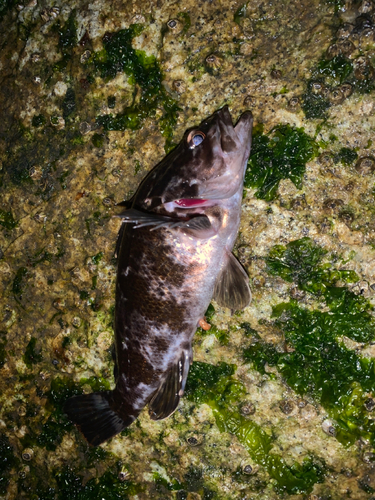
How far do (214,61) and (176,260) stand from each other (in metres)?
2.20

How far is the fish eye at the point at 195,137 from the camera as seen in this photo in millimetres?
3584

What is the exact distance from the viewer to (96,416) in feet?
14.1

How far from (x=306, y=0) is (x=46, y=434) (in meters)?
5.91

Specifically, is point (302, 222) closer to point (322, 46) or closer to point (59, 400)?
point (322, 46)

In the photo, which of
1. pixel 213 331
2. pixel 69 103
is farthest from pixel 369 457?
pixel 69 103

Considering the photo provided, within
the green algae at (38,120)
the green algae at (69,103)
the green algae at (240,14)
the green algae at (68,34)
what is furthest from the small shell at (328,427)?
the green algae at (68,34)

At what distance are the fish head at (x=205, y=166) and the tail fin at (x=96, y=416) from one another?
2284 millimetres

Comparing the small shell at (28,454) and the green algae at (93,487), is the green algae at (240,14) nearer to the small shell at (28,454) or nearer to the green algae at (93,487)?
the green algae at (93,487)

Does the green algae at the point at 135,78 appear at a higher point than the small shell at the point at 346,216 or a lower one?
higher

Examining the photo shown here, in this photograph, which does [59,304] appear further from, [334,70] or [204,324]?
[334,70]

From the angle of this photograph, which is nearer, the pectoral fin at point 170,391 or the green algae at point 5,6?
the pectoral fin at point 170,391

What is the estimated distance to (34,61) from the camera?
489 cm

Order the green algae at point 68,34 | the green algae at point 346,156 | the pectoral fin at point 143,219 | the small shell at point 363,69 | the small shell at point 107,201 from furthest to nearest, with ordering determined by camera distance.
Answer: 1. the green algae at point 68,34
2. the small shell at point 107,201
3. the green algae at point 346,156
4. the small shell at point 363,69
5. the pectoral fin at point 143,219

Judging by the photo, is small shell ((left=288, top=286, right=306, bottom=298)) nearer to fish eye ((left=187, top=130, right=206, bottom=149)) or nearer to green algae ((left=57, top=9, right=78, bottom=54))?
fish eye ((left=187, top=130, right=206, bottom=149))
